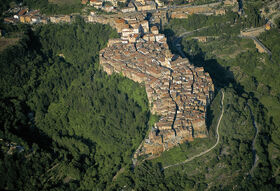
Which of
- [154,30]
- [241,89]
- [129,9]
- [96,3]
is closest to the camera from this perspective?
[241,89]

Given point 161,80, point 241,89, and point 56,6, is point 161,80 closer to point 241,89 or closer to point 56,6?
point 241,89

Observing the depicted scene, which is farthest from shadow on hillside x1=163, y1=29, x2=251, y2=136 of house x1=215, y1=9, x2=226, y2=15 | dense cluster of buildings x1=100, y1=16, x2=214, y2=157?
house x1=215, y1=9, x2=226, y2=15

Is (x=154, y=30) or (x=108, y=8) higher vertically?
(x=108, y=8)

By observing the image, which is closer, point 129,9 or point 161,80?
point 161,80

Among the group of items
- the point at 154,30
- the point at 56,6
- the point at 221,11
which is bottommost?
the point at 154,30

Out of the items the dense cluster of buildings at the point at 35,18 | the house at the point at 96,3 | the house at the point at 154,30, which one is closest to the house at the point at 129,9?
the house at the point at 96,3

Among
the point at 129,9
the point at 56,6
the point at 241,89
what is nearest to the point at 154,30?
the point at 129,9

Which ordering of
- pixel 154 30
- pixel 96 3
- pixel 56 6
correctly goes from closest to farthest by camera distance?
pixel 154 30 < pixel 56 6 < pixel 96 3

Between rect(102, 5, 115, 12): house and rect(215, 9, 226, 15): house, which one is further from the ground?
rect(102, 5, 115, 12): house

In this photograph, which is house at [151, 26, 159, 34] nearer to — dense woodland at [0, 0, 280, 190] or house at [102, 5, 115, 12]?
dense woodland at [0, 0, 280, 190]
